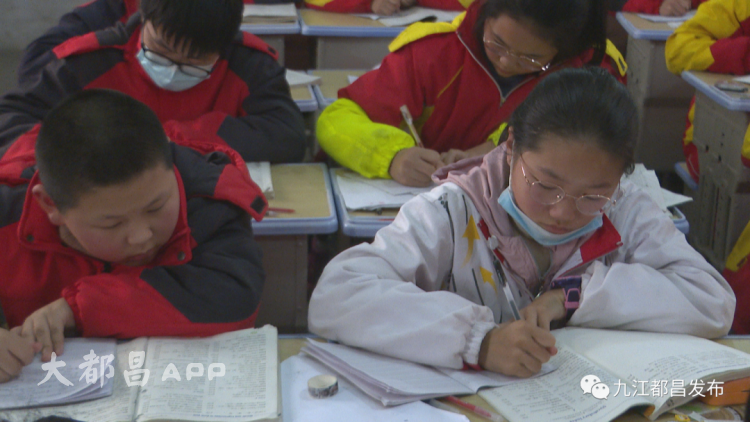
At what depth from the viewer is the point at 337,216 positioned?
1.85 meters

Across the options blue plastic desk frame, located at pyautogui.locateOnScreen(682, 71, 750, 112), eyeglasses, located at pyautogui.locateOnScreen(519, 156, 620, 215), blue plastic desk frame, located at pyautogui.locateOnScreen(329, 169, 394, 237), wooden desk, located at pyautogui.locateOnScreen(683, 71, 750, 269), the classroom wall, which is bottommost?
the classroom wall

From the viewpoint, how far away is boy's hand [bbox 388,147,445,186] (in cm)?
196

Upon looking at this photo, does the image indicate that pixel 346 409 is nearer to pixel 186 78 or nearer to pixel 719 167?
pixel 186 78

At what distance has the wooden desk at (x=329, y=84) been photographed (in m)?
2.54

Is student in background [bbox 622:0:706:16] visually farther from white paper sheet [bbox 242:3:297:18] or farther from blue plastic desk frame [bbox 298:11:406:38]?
white paper sheet [bbox 242:3:297:18]

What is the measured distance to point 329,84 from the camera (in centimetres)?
272

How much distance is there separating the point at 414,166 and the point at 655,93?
6.23 feet

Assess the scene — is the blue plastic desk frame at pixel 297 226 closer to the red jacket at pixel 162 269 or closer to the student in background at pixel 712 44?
the red jacket at pixel 162 269

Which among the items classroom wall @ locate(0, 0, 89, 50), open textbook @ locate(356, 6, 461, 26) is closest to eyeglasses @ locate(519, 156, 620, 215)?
open textbook @ locate(356, 6, 461, 26)

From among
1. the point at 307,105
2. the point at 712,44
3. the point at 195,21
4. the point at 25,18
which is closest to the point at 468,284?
the point at 195,21

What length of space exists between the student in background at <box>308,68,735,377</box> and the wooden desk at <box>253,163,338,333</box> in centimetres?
43

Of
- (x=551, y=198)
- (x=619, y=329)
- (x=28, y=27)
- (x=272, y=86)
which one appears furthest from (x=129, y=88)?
(x=28, y=27)

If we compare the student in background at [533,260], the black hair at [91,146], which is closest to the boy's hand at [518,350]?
the student in background at [533,260]

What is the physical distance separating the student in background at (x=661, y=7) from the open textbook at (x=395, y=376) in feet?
9.09
